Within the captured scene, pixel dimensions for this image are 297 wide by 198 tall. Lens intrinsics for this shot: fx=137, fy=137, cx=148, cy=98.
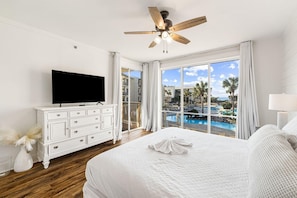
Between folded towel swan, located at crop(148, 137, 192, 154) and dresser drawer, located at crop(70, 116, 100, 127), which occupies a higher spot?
dresser drawer, located at crop(70, 116, 100, 127)

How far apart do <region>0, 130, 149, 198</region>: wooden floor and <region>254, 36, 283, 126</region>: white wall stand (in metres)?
3.78

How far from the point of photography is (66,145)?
2.65 meters

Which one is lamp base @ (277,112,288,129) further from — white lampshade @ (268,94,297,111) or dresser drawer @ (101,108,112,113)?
dresser drawer @ (101,108,112,113)

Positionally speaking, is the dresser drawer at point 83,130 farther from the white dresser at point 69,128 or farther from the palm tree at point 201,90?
the palm tree at point 201,90

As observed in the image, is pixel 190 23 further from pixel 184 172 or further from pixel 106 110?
pixel 106 110

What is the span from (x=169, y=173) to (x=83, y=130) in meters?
2.38

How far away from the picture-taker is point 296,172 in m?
0.66

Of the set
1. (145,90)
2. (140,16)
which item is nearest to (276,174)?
(140,16)

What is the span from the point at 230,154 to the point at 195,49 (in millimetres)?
2885

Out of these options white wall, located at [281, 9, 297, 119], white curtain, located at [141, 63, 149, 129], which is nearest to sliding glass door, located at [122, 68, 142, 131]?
white curtain, located at [141, 63, 149, 129]

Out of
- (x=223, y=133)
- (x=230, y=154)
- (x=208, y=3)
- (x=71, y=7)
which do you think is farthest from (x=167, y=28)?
(x=223, y=133)

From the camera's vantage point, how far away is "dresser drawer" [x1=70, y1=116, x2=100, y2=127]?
273cm

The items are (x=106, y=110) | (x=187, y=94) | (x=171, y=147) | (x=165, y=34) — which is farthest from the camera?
(x=187, y=94)

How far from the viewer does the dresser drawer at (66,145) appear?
97.3 inches
